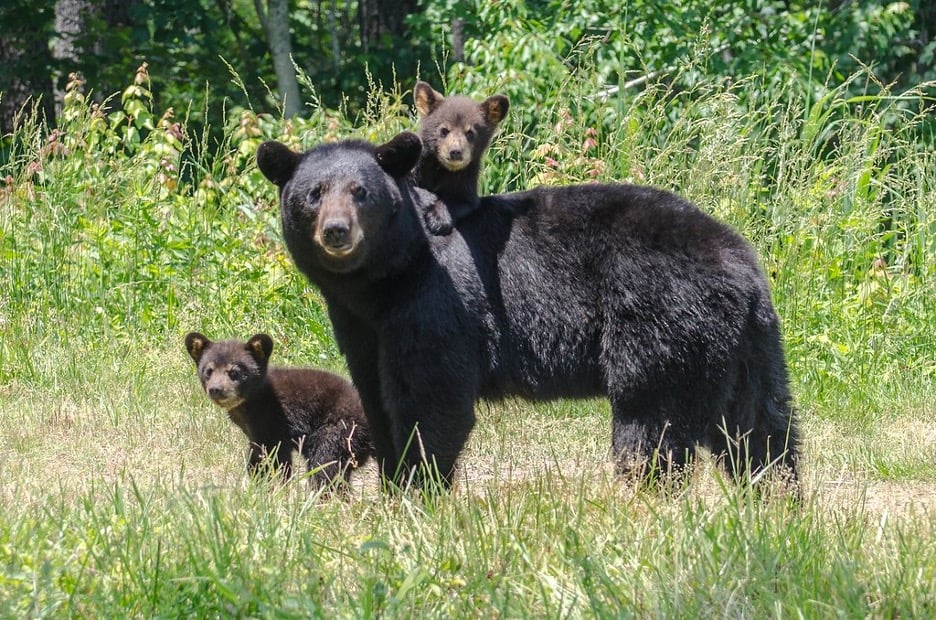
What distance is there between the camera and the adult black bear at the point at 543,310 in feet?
17.4

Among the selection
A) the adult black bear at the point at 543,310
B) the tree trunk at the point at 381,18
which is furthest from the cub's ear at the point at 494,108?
the tree trunk at the point at 381,18

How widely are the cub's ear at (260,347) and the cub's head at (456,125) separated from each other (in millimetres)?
1368

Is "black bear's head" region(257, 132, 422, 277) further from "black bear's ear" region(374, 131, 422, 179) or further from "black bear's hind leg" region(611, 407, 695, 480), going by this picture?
"black bear's hind leg" region(611, 407, 695, 480)

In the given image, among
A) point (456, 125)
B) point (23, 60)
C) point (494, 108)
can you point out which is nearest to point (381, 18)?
point (23, 60)

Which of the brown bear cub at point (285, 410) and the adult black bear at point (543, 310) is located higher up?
the adult black bear at point (543, 310)

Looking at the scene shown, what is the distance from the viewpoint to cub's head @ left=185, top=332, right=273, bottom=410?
6.54 meters

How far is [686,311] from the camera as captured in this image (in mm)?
5270

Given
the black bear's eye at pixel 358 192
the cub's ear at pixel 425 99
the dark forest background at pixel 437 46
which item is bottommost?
the black bear's eye at pixel 358 192

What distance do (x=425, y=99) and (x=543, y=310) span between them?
218 cm

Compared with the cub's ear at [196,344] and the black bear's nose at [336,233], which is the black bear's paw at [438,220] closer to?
the black bear's nose at [336,233]

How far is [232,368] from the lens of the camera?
6.59 meters

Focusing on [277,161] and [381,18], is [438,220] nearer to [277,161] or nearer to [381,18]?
[277,161]

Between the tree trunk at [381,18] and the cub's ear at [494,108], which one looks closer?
the cub's ear at [494,108]

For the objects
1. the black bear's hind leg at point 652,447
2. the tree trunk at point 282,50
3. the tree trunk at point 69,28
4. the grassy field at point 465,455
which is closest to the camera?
the grassy field at point 465,455
